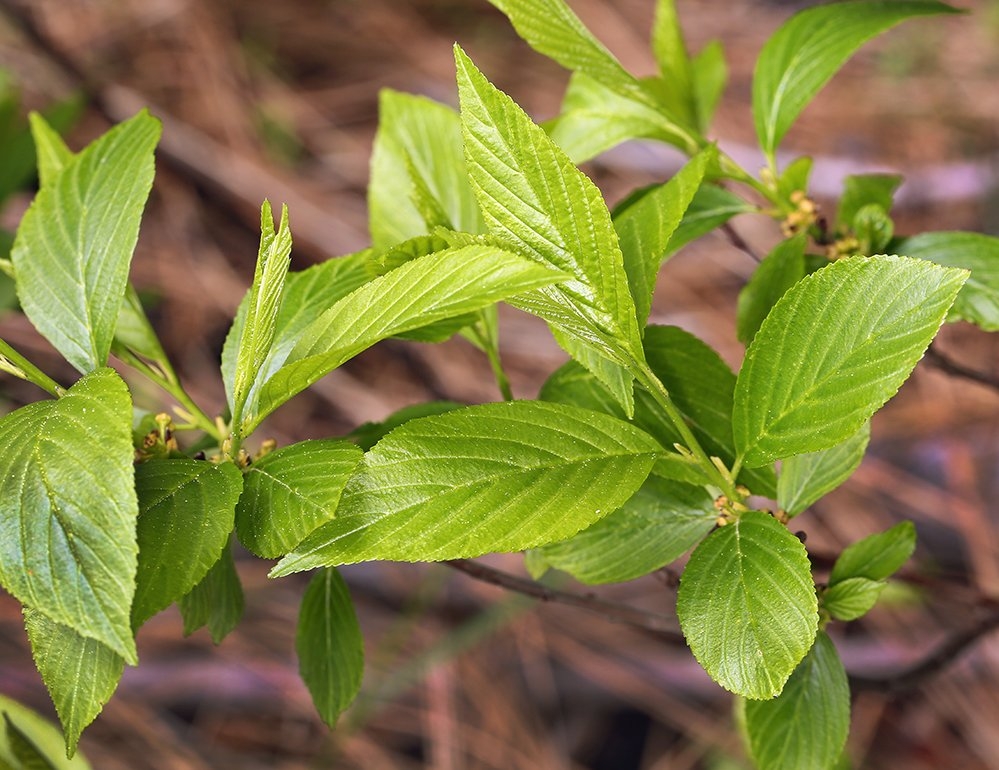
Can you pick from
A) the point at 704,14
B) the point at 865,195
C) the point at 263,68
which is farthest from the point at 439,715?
the point at 704,14

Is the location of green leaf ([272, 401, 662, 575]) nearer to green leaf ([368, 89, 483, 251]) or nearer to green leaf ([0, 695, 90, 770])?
green leaf ([368, 89, 483, 251])

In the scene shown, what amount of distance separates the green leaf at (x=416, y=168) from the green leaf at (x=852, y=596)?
41cm

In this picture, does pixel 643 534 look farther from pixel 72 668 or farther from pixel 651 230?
pixel 72 668

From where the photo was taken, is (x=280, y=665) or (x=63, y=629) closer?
(x=63, y=629)

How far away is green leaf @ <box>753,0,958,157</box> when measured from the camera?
2.85 ft

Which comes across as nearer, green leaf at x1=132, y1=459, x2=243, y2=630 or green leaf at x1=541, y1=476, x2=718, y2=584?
green leaf at x1=132, y1=459, x2=243, y2=630

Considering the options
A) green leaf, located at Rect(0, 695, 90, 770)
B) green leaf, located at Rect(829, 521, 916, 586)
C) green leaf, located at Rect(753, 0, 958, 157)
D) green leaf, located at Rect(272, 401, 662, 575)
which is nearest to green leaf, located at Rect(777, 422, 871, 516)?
green leaf, located at Rect(829, 521, 916, 586)

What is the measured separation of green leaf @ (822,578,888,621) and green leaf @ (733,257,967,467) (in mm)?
152

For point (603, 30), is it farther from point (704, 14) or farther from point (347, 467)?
point (347, 467)

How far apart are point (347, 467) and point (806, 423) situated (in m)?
0.28

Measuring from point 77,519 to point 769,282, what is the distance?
1.79 feet

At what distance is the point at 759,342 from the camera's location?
643 millimetres

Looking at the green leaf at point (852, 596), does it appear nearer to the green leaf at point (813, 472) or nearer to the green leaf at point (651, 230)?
the green leaf at point (813, 472)

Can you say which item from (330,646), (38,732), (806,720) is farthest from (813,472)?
(38,732)
